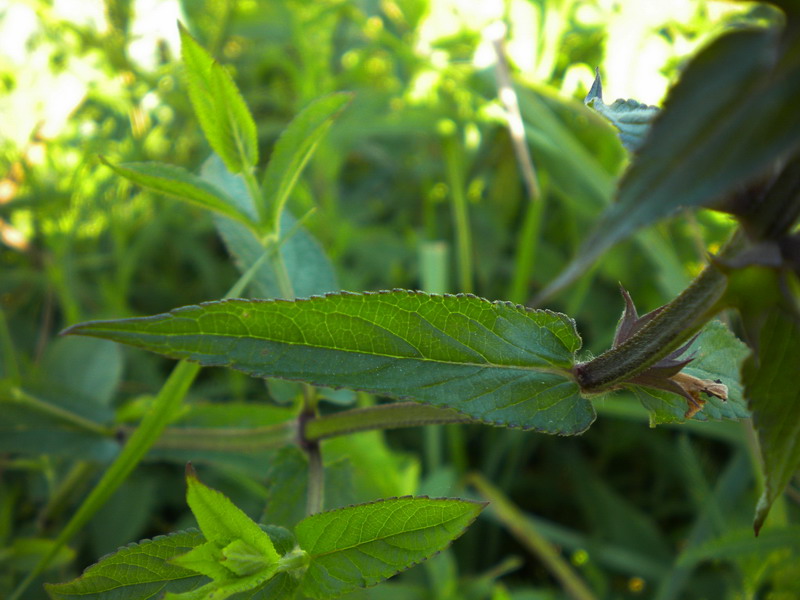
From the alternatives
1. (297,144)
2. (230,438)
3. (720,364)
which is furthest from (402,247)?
(720,364)

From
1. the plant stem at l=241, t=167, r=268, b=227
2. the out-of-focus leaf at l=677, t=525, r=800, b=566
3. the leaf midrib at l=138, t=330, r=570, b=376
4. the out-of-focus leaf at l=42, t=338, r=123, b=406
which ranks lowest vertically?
the out-of-focus leaf at l=677, t=525, r=800, b=566

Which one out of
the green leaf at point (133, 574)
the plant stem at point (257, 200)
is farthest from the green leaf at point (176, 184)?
the green leaf at point (133, 574)

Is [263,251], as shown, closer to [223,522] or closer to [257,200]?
[257,200]

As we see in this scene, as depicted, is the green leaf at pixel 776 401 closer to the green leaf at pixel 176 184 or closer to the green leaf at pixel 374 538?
the green leaf at pixel 374 538

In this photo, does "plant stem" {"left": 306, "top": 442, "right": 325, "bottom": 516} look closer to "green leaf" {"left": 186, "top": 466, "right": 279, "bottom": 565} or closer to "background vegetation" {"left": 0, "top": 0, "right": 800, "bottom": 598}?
"green leaf" {"left": 186, "top": 466, "right": 279, "bottom": 565}

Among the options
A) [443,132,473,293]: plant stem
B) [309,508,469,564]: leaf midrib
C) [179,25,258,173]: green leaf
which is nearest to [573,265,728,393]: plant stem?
Answer: [309,508,469,564]: leaf midrib
